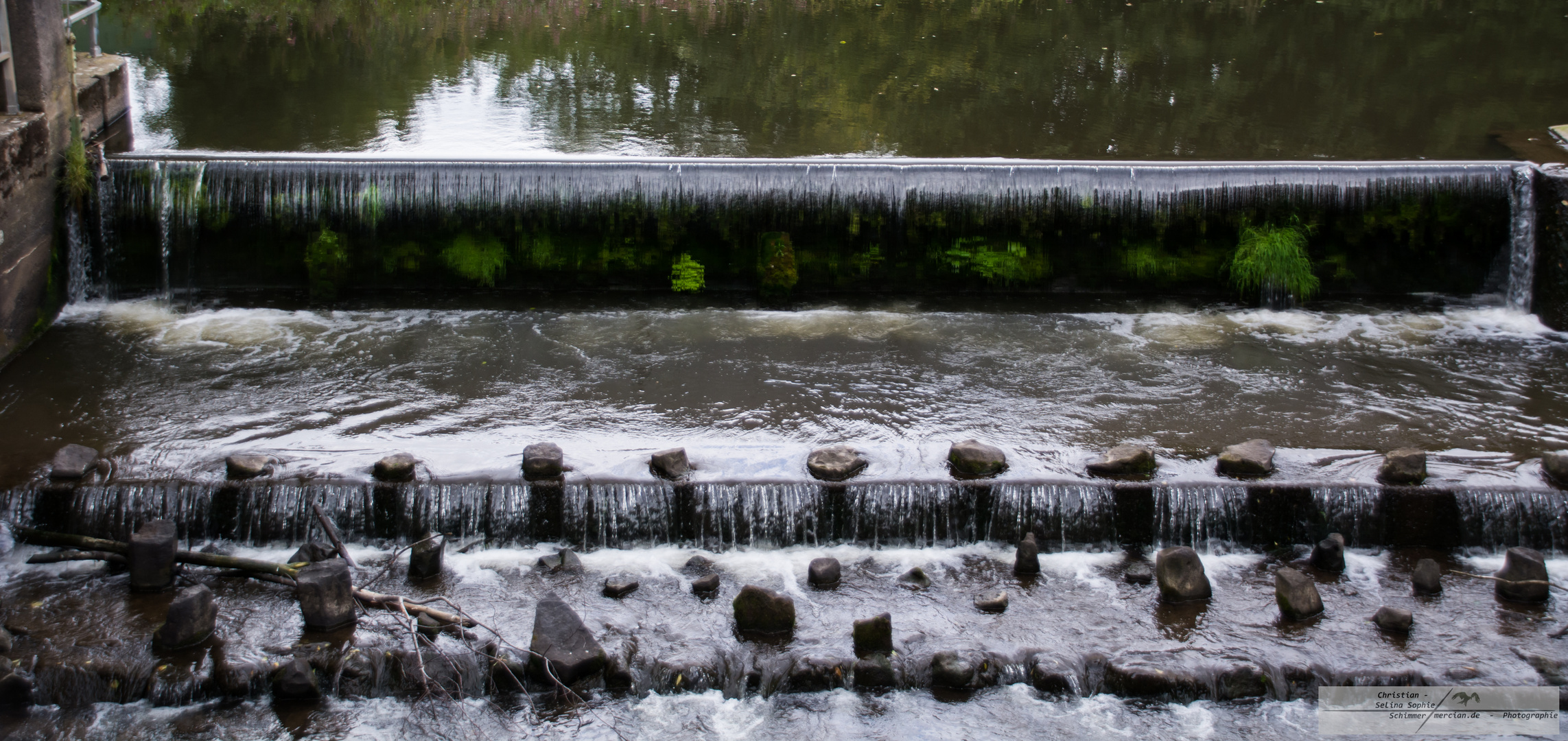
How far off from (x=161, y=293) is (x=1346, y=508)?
10286mm

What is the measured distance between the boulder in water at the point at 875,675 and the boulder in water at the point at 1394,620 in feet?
9.47

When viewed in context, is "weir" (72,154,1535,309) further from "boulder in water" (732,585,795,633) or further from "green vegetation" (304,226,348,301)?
"boulder in water" (732,585,795,633)

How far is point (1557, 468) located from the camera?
312 inches

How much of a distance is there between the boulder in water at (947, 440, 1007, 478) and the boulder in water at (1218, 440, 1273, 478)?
4.92 feet

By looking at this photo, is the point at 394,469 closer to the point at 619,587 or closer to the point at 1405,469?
the point at 619,587

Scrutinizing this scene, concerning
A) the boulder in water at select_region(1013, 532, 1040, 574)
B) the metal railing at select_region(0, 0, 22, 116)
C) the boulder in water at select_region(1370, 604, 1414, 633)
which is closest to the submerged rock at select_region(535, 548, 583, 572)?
the boulder in water at select_region(1013, 532, 1040, 574)

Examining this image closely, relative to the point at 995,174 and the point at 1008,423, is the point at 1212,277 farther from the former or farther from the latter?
the point at 1008,423

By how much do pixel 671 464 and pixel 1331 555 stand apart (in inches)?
168

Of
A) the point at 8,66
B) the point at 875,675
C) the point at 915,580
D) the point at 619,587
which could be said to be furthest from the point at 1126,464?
the point at 8,66

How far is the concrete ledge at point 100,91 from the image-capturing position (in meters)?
11.8

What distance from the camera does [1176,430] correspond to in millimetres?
8680

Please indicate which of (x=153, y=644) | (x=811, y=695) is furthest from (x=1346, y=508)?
(x=153, y=644)

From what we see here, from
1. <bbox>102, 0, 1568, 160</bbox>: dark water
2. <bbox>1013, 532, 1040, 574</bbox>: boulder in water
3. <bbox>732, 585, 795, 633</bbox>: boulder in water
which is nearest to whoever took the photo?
<bbox>732, 585, 795, 633</bbox>: boulder in water

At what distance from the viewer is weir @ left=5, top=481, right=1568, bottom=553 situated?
768 cm
